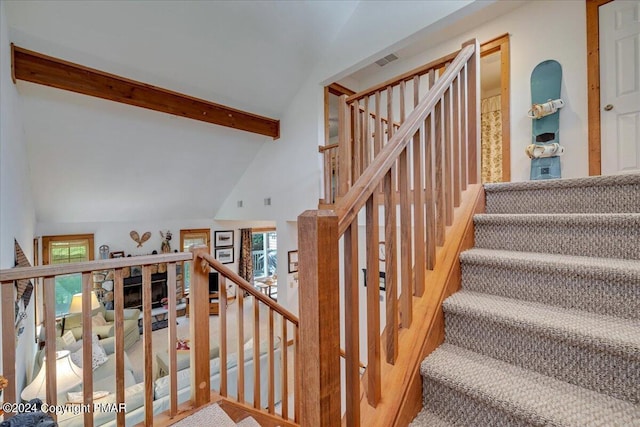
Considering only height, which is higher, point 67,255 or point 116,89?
point 116,89

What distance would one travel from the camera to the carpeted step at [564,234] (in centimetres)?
112

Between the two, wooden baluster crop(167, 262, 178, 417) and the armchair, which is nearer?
wooden baluster crop(167, 262, 178, 417)

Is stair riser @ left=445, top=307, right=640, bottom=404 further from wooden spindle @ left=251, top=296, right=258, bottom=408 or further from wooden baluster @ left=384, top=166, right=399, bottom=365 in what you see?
wooden spindle @ left=251, top=296, right=258, bottom=408

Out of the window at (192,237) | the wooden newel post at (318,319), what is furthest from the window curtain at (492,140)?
the window at (192,237)

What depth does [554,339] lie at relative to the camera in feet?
3.01

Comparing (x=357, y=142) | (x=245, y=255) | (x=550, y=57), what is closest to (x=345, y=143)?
→ (x=357, y=142)

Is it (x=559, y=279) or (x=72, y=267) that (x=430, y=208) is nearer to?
(x=559, y=279)

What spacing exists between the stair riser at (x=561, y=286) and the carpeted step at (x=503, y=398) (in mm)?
307

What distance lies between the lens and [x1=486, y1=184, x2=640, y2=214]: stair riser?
1.27 meters

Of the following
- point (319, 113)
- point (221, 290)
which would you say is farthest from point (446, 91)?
point (319, 113)

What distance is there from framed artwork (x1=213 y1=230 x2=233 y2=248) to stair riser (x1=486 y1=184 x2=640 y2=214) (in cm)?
694

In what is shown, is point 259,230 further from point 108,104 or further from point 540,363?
point 540,363

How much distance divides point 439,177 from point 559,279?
61 cm

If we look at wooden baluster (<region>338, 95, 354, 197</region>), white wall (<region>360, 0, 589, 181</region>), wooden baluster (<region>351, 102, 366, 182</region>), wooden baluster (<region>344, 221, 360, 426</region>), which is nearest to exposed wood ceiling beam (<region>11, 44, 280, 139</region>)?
wooden baluster (<region>338, 95, 354, 197</region>)
